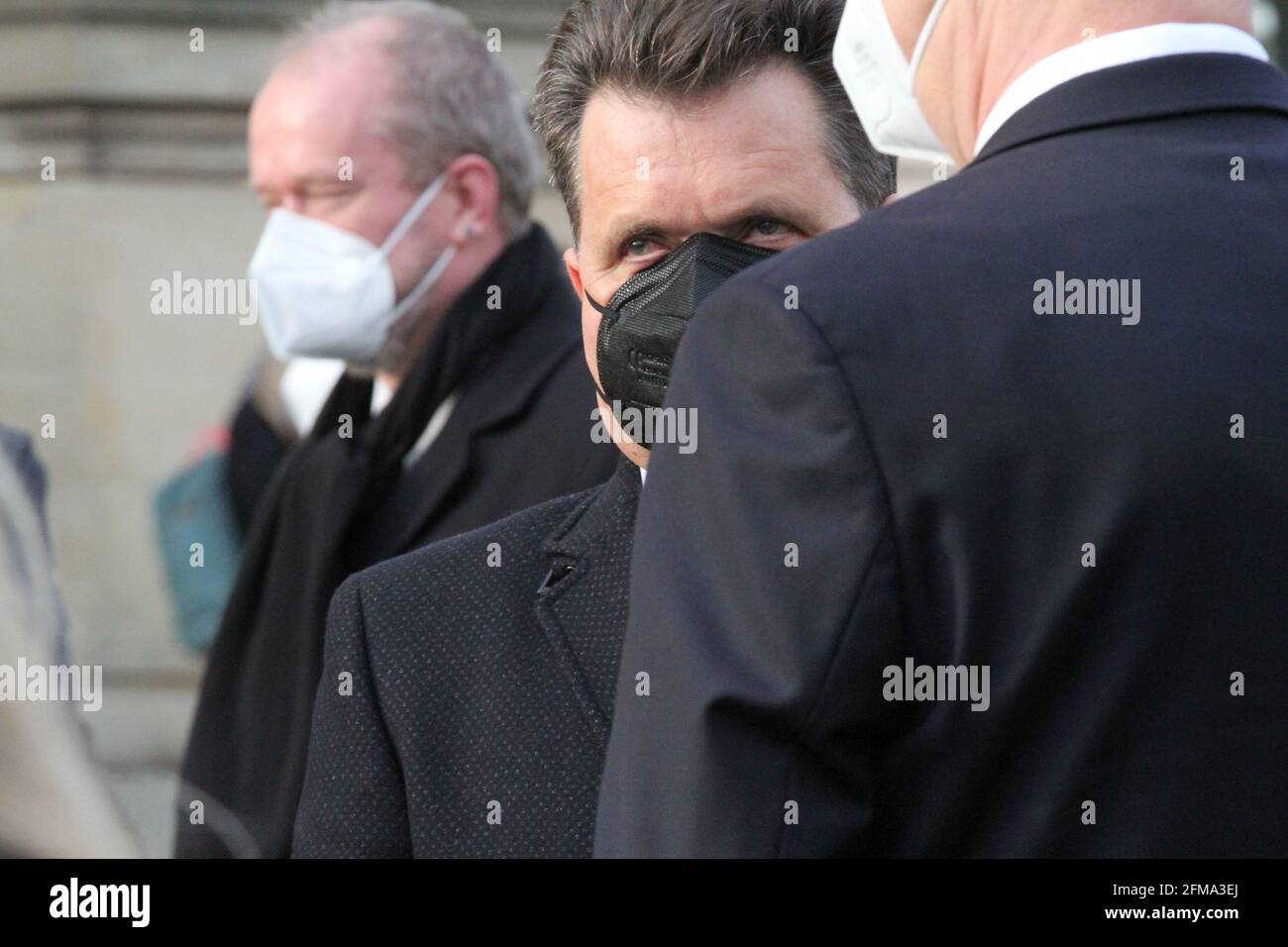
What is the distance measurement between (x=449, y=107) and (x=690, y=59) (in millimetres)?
1813

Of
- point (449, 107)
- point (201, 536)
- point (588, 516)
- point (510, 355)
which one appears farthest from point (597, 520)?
point (201, 536)

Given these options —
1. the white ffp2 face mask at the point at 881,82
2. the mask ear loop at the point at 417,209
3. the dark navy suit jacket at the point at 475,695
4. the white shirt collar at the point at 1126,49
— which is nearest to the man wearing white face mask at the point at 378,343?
the mask ear loop at the point at 417,209

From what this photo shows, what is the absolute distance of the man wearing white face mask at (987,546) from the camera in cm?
148

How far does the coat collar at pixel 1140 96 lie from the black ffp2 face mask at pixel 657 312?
661mm

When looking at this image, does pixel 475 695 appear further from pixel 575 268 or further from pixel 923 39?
pixel 923 39

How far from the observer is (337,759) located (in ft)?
7.73

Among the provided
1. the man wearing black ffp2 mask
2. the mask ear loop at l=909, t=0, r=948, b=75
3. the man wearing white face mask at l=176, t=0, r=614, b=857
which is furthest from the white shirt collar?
the man wearing white face mask at l=176, t=0, r=614, b=857

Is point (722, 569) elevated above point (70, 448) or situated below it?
below

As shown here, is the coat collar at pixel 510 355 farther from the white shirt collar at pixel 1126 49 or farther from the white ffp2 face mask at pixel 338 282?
the white shirt collar at pixel 1126 49

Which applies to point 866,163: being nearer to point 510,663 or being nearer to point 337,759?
point 510,663

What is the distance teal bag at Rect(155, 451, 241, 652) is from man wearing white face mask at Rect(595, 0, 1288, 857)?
3.81 metres

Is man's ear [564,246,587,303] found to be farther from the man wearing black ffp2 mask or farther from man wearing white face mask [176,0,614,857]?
man wearing white face mask [176,0,614,857]

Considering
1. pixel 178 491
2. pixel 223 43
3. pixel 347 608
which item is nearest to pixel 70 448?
pixel 223 43

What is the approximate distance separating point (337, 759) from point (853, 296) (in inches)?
44.0
